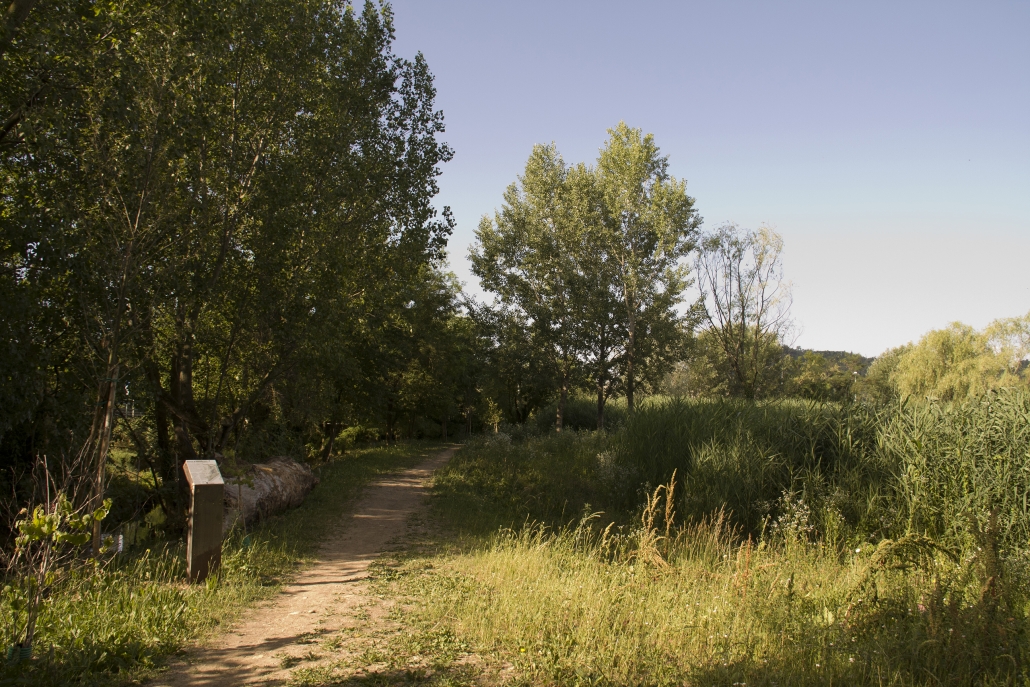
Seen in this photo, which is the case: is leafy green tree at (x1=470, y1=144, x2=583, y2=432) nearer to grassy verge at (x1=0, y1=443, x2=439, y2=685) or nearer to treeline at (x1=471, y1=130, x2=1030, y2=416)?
treeline at (x1=471, y1=130, x2=1030, y2=416)

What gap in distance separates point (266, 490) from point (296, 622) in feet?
20.3

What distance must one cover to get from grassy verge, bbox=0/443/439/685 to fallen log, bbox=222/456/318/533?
1075 mm

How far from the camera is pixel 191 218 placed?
384 inches

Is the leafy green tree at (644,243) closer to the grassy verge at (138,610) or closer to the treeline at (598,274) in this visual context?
the treeline at (598,274)

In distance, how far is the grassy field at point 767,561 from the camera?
16.2 ft

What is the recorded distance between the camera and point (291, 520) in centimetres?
1139

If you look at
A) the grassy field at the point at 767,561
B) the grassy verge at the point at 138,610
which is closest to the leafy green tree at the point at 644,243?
the grassy field at the point at 767,561

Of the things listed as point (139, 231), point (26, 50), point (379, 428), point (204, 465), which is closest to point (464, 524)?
point (204, 465)

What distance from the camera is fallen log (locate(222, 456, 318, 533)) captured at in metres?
10.4

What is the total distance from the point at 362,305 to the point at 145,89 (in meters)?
6.56

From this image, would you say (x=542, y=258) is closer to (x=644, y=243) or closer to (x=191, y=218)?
(x=644, y=243)

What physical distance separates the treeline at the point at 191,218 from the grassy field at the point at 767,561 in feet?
15.2

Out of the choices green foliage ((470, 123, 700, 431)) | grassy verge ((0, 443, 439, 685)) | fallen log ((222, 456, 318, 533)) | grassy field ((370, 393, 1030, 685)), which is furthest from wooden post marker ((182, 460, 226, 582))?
green foliage ((470, 123, 700, 431))

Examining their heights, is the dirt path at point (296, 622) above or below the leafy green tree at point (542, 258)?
below
